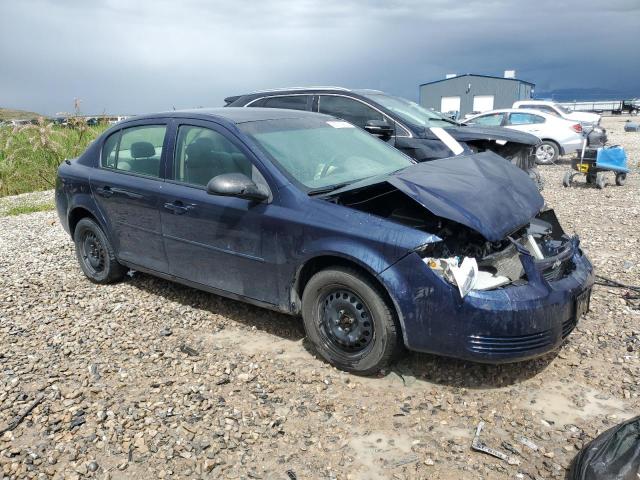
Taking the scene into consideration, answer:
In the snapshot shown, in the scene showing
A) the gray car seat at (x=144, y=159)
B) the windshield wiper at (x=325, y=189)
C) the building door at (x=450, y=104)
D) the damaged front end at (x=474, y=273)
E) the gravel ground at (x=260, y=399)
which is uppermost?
the building door at (x=450, y=104)

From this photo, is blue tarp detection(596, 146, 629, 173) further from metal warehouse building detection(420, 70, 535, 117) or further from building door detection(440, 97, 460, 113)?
building door detection(440, 97, 460, 113)

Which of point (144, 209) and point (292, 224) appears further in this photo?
point (144, 209)

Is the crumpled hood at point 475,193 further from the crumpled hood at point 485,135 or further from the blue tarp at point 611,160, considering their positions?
the blue tarp at point 611,160

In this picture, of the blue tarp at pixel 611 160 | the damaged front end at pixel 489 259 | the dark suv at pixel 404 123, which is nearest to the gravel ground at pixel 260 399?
the damaged front end at pixel 489 259

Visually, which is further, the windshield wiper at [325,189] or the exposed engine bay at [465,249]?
the windshield wiper at [325,189]

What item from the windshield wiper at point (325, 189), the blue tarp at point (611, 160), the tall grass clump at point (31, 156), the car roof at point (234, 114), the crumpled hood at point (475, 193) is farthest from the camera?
the tall grass clump at point (31, 156)

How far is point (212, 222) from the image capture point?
4066 millimetres

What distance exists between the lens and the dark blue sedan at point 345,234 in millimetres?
3191

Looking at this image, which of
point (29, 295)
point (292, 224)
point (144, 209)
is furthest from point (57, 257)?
point (292, 224)

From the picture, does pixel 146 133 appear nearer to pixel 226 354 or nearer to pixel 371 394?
pixel 226 354

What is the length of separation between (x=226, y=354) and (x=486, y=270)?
1.95 m

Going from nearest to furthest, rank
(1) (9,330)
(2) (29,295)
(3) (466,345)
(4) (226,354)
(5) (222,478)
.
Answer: (5) (222,478) < (3) (466,345) < (4) (226,354) < (1) (9,330) < (2) (29,295)

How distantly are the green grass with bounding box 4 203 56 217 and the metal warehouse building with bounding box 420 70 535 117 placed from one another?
34707 mm

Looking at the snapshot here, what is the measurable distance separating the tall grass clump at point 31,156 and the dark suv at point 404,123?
5855 millimetres
